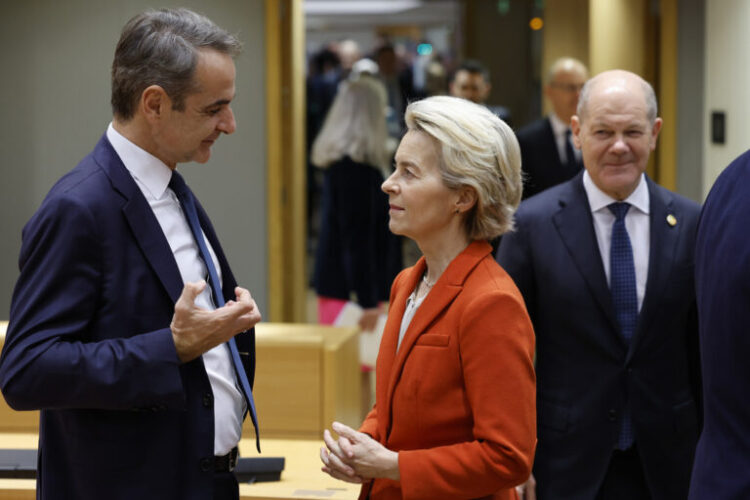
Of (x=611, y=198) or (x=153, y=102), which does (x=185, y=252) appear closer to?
(x=153, y=102)

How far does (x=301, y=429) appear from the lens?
3.96 metres

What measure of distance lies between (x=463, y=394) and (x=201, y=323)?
533mm

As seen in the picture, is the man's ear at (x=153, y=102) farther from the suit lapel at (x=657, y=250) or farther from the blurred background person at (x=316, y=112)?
the blurred background person at (x=316, y=112)

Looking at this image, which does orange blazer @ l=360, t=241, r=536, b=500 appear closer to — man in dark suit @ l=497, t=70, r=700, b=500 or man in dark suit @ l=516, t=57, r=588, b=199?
man in dark suit @ l=497, t=70, r=700, b=500

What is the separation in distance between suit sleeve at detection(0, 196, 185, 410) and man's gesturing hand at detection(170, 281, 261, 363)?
0.03 metres

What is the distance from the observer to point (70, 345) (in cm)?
202

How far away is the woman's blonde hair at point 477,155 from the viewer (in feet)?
7.04

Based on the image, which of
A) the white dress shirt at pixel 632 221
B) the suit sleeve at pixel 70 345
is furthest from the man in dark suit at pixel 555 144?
the suit sleeve at pixel 70 345

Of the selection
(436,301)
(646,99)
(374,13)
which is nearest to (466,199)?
(436,301)

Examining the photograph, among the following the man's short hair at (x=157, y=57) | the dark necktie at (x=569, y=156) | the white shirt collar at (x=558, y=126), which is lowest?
the dark necktie at (x=569, y=156)

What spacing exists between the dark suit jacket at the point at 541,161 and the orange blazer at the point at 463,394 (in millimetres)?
3551

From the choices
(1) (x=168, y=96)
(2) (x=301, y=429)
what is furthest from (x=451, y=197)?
(2) (x=301, y=429)

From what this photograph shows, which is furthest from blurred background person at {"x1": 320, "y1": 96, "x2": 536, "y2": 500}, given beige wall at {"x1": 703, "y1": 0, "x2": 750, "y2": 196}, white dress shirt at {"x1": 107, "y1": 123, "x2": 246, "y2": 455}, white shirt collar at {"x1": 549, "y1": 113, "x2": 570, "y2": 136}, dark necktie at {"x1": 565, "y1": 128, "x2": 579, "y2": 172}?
white shirt collar at {"x1": 549, "y1": 113, "x2": 570, "y2": 136}

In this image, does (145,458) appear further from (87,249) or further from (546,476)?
(546,476)
